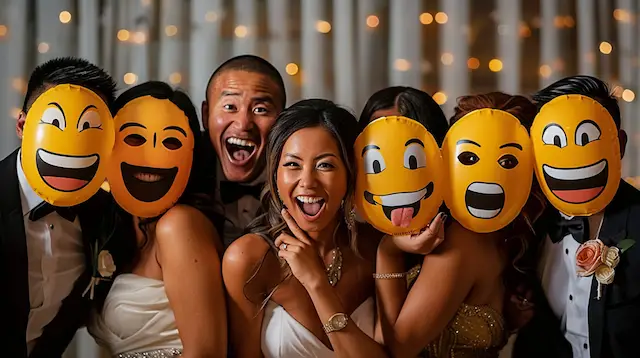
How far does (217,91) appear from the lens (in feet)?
5.55

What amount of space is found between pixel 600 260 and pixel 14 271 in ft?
3.80

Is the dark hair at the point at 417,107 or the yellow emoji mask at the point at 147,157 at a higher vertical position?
the dark hair at the point at 417,107

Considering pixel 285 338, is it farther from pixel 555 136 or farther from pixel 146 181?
pixel 555 136

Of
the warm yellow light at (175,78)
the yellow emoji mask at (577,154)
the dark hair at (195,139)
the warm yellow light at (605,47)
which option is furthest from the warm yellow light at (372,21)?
the yellow emoji mask at (577,154)

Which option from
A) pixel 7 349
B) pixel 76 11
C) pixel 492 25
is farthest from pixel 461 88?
pixel 7 349

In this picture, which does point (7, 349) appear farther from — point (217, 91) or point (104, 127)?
point (217, 91)

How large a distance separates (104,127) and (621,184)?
1073mm

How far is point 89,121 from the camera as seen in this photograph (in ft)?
4.47

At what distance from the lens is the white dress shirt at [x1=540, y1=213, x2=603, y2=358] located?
1473mm

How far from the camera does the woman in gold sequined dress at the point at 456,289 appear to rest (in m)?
1.42

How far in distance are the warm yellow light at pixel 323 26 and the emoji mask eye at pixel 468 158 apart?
104cm

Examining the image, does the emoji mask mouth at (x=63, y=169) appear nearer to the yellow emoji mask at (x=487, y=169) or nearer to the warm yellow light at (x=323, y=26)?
the yellow emoji mask at (x=487, y=169)

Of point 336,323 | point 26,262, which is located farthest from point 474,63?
point 26,262

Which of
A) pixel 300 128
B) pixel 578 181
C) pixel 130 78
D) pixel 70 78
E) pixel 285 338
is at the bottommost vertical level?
pixel 285 338
